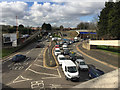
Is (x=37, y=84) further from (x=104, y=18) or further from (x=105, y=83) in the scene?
(x=104, y=18)

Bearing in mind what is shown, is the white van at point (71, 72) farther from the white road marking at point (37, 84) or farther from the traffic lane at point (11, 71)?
the traffic lane at point (11, 71)

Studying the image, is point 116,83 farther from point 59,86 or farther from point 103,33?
point 103,33

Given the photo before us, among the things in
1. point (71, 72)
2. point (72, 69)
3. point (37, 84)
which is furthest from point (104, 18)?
point (37, 84)

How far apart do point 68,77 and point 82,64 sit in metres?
5.61

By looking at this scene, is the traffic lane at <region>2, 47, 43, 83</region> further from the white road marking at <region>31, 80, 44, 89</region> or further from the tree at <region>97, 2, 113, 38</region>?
Answer: the tree at <region>97, 2, 113, 38</region>

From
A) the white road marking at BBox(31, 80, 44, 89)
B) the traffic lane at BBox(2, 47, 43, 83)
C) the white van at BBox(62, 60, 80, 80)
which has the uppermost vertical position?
the white van at BBox(62, 60, 80, 80)

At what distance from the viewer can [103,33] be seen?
34125 millimetres

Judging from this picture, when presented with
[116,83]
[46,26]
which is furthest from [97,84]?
[46,26]

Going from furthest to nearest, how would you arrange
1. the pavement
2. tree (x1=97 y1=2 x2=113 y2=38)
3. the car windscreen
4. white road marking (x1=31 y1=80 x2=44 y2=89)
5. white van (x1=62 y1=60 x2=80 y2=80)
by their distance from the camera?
tree (x1=97 y1=2 x2=113 y2=38)
the car windscreen
white van (x1=62 y1=60 x2=80 y2=80)
white road marking (x1=31 y1=80 x2=44 y2=89)
the pavement

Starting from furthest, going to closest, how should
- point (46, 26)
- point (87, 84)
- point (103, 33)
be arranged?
point (46, 26) → point (103, 33) → point (87, 84)

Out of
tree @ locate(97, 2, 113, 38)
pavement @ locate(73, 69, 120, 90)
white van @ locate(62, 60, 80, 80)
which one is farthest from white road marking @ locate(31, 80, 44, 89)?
tree @ locate(97, 2, 113, 38)

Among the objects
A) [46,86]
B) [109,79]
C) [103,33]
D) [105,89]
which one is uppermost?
[103,33]

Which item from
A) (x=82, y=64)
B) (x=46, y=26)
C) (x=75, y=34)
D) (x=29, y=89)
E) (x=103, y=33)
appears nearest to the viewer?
(x=29, y=89)

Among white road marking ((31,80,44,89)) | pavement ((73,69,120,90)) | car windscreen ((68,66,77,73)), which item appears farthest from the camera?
car windscreen ((68,66,77,73))
